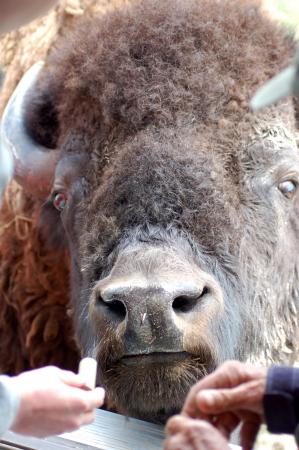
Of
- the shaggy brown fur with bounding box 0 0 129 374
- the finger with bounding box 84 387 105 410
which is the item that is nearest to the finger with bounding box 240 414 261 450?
the finger with bounding box 84 387 105 410

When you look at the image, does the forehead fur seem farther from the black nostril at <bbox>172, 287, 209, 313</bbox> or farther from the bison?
the black nostril at <bbox>172, 287, 209, 313</bbox>

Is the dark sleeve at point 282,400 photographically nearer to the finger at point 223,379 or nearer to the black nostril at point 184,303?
the finger at point 223,379

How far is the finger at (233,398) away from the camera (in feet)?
6.42

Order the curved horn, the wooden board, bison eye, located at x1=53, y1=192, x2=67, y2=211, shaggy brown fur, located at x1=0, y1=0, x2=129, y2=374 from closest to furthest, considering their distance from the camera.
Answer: the wooden board
bison eye, located at x1=53, y1=192, x2=67, y2=211
the curved horn
shaggy brown fur, located at x1=0, y1=0, x2=129, y2=374

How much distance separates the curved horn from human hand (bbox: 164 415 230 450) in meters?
2.92

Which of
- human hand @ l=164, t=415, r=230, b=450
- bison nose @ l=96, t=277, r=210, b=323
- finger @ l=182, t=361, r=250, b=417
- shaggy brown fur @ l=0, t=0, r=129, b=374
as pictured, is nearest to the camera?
human hand @ l=164, t=415, r=230, b=450

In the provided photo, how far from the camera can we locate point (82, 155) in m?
4.23

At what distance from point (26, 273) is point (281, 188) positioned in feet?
6.52

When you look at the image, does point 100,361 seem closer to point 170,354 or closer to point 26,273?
point 170,354

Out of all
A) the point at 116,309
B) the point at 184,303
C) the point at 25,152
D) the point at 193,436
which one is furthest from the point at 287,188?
the point at 193,436

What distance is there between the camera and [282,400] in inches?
A: 76.6

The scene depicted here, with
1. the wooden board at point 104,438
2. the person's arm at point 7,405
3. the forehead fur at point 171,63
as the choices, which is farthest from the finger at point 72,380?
the forehead fur at point 171,63

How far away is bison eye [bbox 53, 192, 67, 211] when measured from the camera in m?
4.43

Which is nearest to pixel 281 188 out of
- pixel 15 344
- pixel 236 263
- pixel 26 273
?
pixel 236 263
